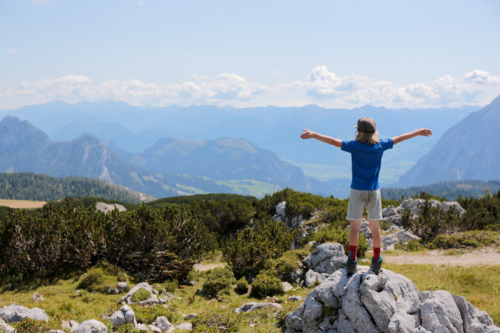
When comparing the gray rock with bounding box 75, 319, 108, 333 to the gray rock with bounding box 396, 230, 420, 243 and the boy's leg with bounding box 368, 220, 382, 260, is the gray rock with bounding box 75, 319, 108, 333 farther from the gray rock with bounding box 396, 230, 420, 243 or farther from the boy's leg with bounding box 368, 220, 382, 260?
the gray rock with bounding box 396, 230, 420, 243

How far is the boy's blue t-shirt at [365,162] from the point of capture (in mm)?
6551

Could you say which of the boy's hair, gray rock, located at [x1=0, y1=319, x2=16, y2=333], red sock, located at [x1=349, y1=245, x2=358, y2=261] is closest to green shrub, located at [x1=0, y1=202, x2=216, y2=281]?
gray rock, located at [x1=0, y1=319, x2=16, y2=333]

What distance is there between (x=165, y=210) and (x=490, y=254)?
1864 cm

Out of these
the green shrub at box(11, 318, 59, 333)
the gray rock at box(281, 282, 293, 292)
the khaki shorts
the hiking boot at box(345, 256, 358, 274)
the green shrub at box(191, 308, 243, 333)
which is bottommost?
the gray rock at box(281, 282, 293, 292)

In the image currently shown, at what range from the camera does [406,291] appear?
22.6 feet

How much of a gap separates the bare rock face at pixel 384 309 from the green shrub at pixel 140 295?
7.05 meters

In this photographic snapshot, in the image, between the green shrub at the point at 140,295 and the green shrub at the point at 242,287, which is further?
the green shrub at the point at 242,287

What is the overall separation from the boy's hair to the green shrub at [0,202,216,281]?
12.9 m

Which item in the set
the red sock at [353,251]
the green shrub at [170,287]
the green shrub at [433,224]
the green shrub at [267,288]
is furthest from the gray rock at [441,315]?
the green shrub at [433,224]

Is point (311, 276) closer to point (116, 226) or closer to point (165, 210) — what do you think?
point (165, 210)

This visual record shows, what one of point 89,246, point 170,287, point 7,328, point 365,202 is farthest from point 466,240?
point 7,328

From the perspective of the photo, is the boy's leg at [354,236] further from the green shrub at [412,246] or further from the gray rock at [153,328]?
the green shrub at [412,246]

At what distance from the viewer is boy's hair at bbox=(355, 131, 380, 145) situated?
659 centimetres

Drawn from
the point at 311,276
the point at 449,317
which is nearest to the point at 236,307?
A: the point at 311,276
